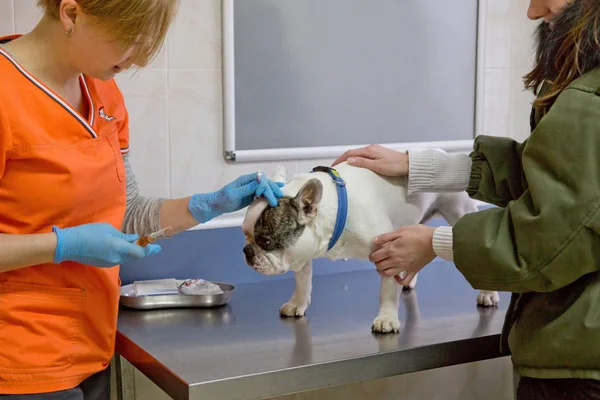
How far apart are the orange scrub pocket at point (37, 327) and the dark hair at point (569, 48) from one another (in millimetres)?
849

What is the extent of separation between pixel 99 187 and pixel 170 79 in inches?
26.5

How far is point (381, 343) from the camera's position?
1536 millimetres

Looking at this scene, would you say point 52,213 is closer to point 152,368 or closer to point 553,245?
point 152,368

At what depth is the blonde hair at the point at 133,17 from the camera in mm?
1219

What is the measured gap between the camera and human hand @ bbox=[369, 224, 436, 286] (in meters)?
1.39

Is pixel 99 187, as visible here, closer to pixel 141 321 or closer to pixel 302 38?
pixel 141 321

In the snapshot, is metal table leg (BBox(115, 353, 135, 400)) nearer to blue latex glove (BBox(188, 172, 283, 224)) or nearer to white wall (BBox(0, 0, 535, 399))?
white wall (BBox(0, 0, 535, 399))

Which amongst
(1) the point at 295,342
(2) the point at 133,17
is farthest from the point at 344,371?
(2) the point at 133,17

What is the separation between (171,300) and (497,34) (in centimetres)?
132

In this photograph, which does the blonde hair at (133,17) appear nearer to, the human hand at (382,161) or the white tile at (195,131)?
the human hand at (382,161)

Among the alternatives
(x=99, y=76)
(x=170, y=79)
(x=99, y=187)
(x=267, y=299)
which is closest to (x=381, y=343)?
(x=267, y=299)

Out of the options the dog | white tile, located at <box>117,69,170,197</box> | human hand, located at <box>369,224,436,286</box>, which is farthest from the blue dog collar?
white tile, located at <box>117,69,170,197</box>

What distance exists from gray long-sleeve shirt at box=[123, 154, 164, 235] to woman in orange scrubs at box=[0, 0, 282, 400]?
0.14 m

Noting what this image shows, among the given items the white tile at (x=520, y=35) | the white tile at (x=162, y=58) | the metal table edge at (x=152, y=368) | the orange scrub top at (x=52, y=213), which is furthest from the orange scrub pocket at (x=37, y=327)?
the white tile at (x=520, y=35)
